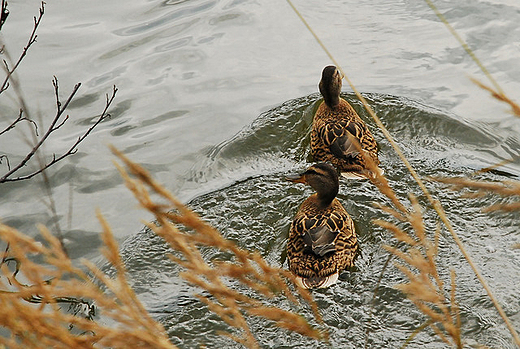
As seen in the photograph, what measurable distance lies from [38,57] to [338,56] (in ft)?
12.8

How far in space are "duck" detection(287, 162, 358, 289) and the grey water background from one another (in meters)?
0.15

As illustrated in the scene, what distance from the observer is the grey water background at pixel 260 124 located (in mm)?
5332

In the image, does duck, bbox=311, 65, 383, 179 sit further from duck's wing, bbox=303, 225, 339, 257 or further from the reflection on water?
duck's wing, bbox=303, 225, 339, 257

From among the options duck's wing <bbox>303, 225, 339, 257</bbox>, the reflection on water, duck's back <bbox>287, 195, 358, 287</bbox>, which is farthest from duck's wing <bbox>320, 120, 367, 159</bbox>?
duck's wing <bbox>303, 225, 339, 257</bbox>

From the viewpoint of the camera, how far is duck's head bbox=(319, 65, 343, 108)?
24.7 feet

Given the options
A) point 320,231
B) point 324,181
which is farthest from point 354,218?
point 320,231

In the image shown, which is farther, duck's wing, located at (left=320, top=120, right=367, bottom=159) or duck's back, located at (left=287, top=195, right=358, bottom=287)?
duck's wing, located at (left=320, top=120, right=367, bottom=159)

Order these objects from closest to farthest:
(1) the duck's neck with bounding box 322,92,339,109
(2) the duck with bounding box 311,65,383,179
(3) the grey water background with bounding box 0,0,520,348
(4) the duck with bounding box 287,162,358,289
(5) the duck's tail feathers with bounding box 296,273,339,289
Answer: (3) the grey water background with bounding box 0,0,520,348
(5) the duck's tail feathers with bounding box 296,273,339,289
(4) the duck with bounding box 287,162,358,289
(2) the duck with bounding box 311,65,383,179
(1) the duck's neck with bounding box 322,92,339,109

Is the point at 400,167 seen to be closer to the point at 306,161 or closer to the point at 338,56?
the point at 306,161

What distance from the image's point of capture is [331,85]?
7.64 m

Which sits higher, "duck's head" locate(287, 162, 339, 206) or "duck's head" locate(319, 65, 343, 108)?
"duck's head" locate(319, 65, 343, 108)

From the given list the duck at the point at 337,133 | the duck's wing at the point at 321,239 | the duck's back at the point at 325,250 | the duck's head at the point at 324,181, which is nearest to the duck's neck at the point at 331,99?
the duck at the point at 337,133

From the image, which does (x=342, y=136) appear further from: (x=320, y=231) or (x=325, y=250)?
(x=325, y=250)

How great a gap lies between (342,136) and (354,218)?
113cm
